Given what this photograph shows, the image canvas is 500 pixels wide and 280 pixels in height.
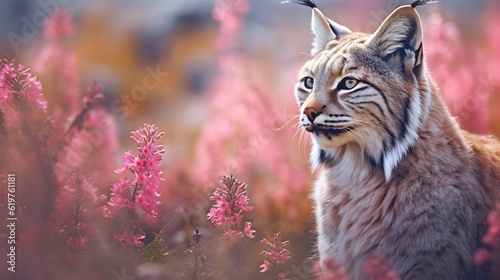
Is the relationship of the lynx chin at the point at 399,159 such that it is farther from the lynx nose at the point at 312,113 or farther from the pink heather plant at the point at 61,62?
the pink heather plant at the point at 61,62

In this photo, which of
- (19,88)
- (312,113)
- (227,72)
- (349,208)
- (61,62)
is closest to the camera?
(312,113)

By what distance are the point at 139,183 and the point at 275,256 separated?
0.81 meters

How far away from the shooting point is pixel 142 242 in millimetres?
3877

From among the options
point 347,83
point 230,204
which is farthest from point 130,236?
point 347,83

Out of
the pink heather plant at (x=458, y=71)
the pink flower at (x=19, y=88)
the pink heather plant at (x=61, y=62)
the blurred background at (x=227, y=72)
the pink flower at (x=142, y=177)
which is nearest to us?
the pink flower at (x=142, y=177)

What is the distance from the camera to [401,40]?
3326 millimetres

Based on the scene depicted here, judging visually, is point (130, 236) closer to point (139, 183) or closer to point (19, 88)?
point (139, 183)

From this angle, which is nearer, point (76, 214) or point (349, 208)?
point (349, 208)

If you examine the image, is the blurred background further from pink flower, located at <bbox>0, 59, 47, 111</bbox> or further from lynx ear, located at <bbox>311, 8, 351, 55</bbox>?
lynx ear, located at <bbox>311, 8, 351, 55</bbox>

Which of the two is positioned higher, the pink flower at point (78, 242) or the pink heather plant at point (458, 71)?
the pink heather plant at point (458, 71)

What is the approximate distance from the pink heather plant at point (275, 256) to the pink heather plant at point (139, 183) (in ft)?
2.10

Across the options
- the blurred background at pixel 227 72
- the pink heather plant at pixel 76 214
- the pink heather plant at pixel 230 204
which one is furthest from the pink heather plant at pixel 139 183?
the blurred background at pixel 227 72

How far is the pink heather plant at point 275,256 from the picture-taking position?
3693 mm

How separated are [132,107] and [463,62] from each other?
2.15 m
